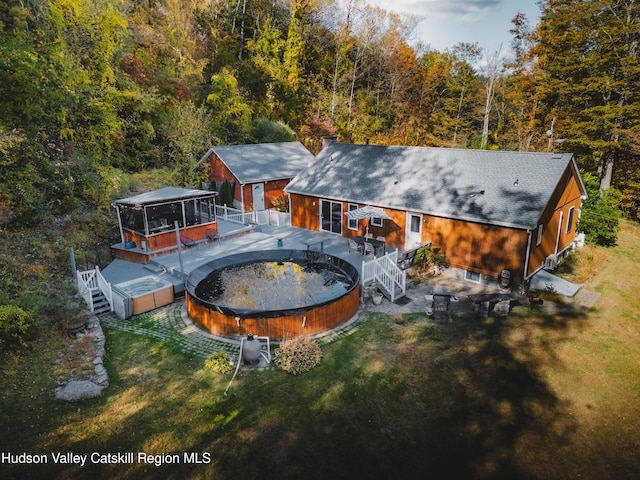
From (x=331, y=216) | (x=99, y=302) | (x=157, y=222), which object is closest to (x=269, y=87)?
(x=331, y=216)

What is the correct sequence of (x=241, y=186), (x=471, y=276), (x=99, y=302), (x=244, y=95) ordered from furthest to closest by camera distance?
(x=244, y=95), (x=241, y=186), (x=471, y=276), (x=99, y=302)

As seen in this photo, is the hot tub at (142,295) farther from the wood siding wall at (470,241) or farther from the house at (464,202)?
the wood siding wall at (470,241)

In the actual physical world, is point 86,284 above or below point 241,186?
below

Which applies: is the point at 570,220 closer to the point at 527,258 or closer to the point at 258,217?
the point at 527,258

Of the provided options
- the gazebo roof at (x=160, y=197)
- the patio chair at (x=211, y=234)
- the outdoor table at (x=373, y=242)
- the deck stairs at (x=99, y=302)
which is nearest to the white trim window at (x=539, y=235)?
the outdoor table at (x=373, y=242)

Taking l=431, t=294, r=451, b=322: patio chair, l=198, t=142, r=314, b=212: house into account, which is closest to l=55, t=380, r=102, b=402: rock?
l=431, t=294, r=451, b=322: patio chair
